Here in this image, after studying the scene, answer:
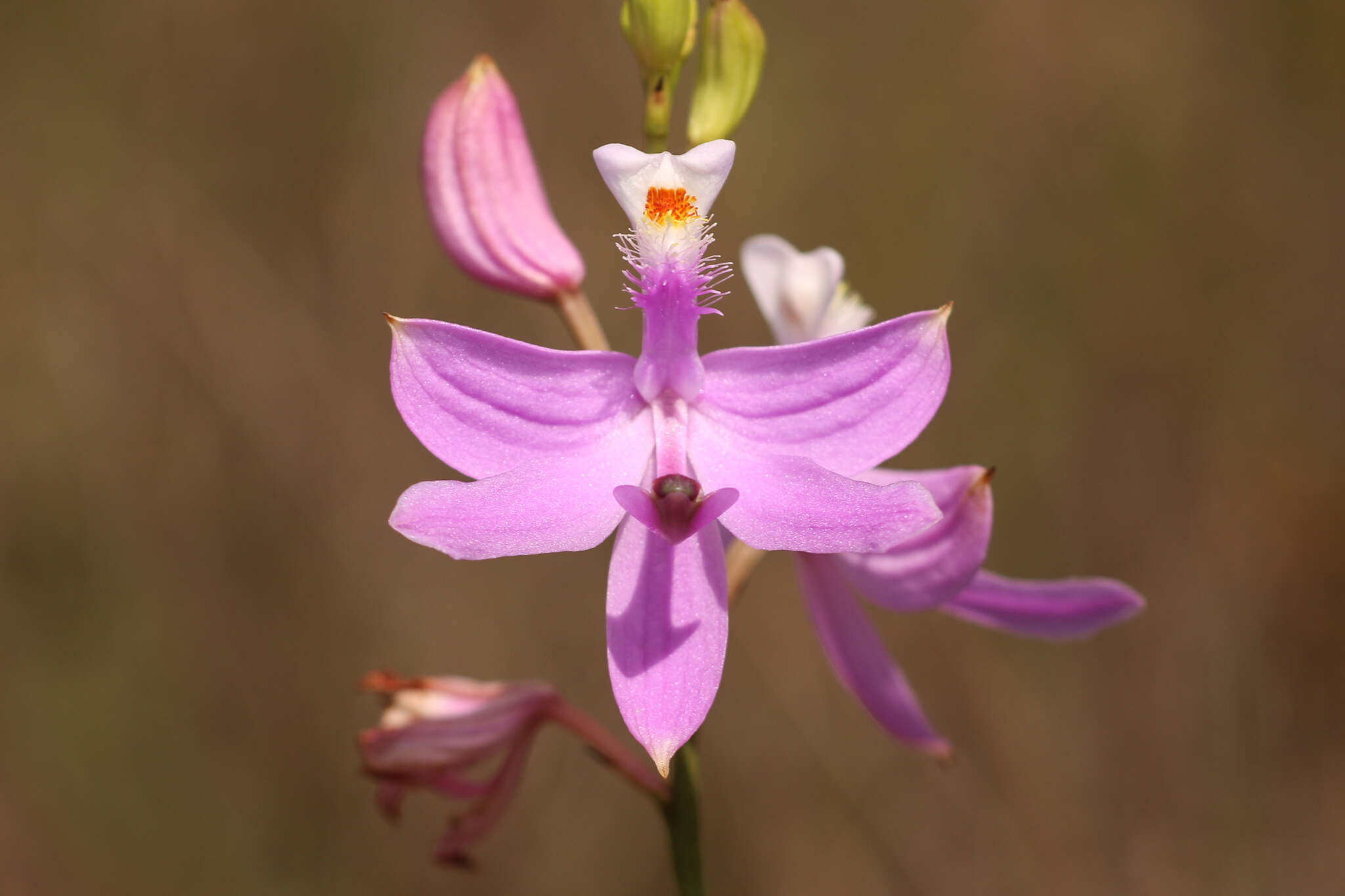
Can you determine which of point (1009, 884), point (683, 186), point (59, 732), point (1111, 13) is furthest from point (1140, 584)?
point (59, 732)

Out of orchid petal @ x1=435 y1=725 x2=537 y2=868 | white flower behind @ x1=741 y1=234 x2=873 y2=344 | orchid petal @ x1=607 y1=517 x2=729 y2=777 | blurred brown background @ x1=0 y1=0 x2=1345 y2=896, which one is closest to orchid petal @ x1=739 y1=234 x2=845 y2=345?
white flower behind @ x1=741 y1=234 x2=873 y2=344

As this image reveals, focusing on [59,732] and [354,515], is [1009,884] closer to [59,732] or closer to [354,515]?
[354,515]

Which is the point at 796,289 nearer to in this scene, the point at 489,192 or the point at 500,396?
the point at 489,192

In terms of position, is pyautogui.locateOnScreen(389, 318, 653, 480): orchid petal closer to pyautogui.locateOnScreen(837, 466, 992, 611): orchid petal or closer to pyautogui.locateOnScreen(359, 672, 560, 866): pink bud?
pyautogui.locateOnScreen(837, 466, 992, 611): orchid petal

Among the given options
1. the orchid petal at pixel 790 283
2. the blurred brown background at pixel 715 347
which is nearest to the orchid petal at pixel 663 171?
the orchid petal at pixel 790 283

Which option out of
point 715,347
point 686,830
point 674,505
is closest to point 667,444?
point 674,505

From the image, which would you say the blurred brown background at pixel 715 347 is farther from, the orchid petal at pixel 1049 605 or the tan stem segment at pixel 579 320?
the tan stem segment at pixel 579 320
